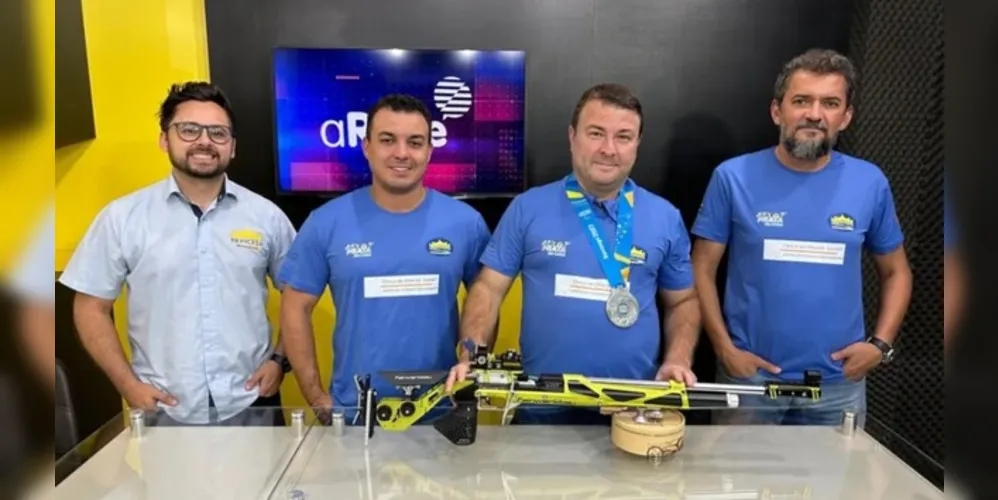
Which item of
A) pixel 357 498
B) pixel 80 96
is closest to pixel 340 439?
pixel 357 498

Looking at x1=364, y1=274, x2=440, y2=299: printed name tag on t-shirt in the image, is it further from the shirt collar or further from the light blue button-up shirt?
the shirt collar

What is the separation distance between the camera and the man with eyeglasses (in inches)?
101

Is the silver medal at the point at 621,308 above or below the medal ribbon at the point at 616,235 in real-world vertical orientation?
below

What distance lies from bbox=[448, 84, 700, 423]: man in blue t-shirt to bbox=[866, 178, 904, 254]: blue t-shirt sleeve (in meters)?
0.82

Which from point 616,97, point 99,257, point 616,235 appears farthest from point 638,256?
point 99,257

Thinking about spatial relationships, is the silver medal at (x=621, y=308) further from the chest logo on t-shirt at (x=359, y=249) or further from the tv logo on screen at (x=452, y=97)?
the tv logo on screen at (x=452, y=97)

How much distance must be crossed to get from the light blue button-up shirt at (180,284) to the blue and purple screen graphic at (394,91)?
3.31 ft

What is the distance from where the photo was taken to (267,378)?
2.70 meters

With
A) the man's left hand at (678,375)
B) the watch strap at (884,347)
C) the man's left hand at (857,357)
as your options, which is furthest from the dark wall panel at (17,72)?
the watch strap at (884,347)

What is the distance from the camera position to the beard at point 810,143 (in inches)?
105

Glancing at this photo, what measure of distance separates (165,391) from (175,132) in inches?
38.7

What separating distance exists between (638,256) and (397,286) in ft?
2.90

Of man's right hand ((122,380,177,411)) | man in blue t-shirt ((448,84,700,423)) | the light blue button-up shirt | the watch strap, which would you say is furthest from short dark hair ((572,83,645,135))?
man's right hand ((122,380,177,411))

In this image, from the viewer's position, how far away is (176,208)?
2.62 m
